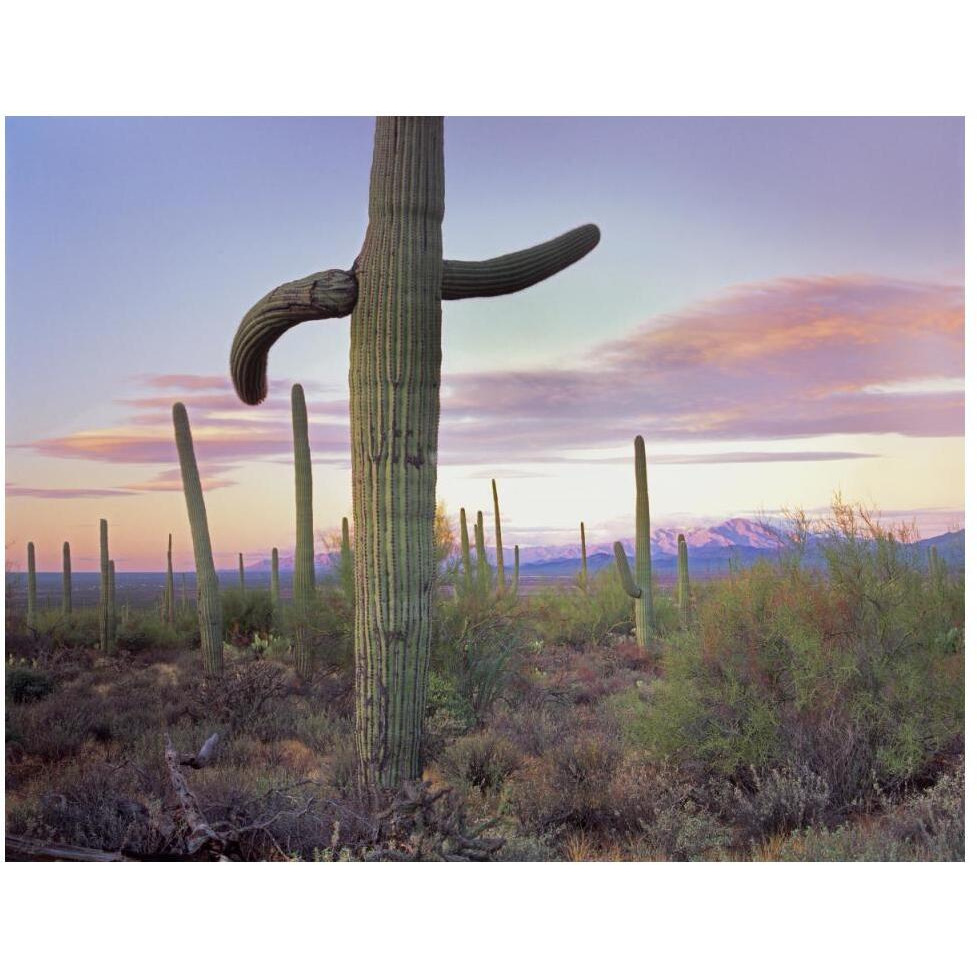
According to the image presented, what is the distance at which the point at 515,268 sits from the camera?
Answer: 20.2 ft

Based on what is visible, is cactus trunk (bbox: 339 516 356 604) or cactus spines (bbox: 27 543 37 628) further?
cactus trunk (bbox: 339 516 356 604)

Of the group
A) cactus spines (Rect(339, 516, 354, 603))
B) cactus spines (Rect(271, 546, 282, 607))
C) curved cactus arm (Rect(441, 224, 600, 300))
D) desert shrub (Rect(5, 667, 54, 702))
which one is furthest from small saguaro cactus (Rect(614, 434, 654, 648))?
desert shrub (Rect(5, 667, 54, 702))

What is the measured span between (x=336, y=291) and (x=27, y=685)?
5929 millimetres

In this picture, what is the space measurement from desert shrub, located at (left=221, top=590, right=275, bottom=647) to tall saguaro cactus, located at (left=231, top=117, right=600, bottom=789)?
10184 millimetres

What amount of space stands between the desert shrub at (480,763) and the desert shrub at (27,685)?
464 cm

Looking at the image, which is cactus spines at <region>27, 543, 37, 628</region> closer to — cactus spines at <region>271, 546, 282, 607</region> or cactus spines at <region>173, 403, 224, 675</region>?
cactus spines at <region>173, 403, 224, 675</region>

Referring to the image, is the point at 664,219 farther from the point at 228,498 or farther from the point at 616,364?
the point at 228,498

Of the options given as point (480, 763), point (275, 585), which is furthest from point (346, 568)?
point (275, 585)

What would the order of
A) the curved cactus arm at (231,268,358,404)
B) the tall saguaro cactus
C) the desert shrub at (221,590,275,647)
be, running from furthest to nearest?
the desert shrub at (221,590,275,647) → the curved cactus arm at (231,268,358,404) → the tall saguaro cactus

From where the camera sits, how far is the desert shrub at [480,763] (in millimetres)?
6609

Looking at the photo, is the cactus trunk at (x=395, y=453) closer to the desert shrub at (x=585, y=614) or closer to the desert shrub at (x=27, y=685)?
the desert shrub at (x=27, y=685)

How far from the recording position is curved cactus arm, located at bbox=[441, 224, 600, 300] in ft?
19.5

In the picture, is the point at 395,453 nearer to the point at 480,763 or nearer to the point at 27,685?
the point at 480,763

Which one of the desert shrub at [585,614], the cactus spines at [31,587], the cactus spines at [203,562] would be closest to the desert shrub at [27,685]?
the cactus spines at [31,587]
